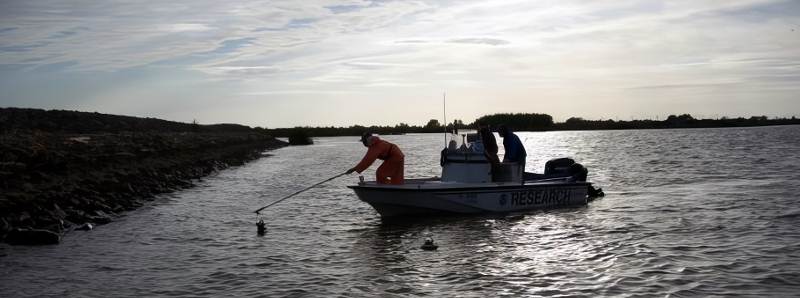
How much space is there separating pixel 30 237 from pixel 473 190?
10608 mm

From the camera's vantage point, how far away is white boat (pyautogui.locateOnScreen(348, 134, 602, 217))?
17.6 metres

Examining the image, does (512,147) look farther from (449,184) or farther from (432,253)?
(432,253)

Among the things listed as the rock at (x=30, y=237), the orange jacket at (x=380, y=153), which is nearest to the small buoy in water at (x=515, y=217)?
the orange jacket at (x=380, y=153)

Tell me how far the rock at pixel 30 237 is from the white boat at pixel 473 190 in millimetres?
7149

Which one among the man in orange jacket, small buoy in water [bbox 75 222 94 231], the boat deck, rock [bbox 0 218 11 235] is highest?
the man in orange jacket

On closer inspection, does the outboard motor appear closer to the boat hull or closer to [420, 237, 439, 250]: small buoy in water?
the boat hull

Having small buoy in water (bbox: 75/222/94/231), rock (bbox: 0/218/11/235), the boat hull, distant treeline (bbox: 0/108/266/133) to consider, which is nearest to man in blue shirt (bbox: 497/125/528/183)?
the boat hull

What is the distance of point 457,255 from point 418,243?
5.32 feet

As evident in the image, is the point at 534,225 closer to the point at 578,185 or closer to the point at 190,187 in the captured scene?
the point at 578,185

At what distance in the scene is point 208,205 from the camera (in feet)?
73.7

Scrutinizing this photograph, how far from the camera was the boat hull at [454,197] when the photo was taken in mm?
17531

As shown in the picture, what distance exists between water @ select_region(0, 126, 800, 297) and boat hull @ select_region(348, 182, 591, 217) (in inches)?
20.7

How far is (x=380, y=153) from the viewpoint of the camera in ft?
57.4

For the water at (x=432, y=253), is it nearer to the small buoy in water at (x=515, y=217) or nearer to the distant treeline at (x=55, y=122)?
the small buoy in water at (x=515, y=217)
